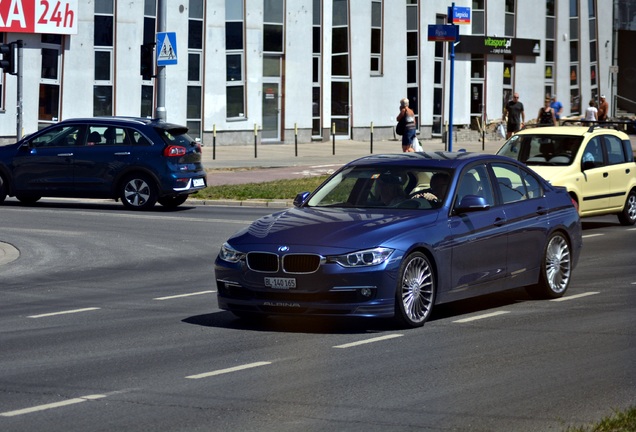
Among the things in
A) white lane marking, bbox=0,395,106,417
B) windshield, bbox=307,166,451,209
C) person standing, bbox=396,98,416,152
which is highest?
person standing, bbox=396,98,416,152

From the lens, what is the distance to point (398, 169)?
12.1 m

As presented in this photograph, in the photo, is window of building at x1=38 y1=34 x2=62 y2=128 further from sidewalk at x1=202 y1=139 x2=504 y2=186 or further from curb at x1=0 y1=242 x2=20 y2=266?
curb at x1=0 y1=242 x2=20 y2=266

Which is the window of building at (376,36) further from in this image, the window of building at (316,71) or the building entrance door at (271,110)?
the building entrance door at (271,110)

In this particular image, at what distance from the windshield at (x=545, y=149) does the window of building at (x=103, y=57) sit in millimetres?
24362

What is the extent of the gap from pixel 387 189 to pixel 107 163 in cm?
1340

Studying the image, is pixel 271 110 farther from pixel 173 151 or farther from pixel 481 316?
pixel 481 316

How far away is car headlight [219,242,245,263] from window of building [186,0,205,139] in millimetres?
34484

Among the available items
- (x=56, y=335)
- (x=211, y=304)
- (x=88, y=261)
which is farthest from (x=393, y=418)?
(x=88, y=261)

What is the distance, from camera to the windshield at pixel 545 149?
20500 millimetres

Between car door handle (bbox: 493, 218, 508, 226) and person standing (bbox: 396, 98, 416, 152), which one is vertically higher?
person standing (bbox: 396, 98, 416, 152)

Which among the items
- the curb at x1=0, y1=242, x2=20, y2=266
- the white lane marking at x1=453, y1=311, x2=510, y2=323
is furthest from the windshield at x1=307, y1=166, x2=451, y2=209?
the curb at x1=0, y1=242, x2=20, y2=266

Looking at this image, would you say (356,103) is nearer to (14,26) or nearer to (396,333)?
(14,26)

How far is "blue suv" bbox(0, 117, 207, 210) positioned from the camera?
24.4 metres

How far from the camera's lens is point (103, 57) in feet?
142
